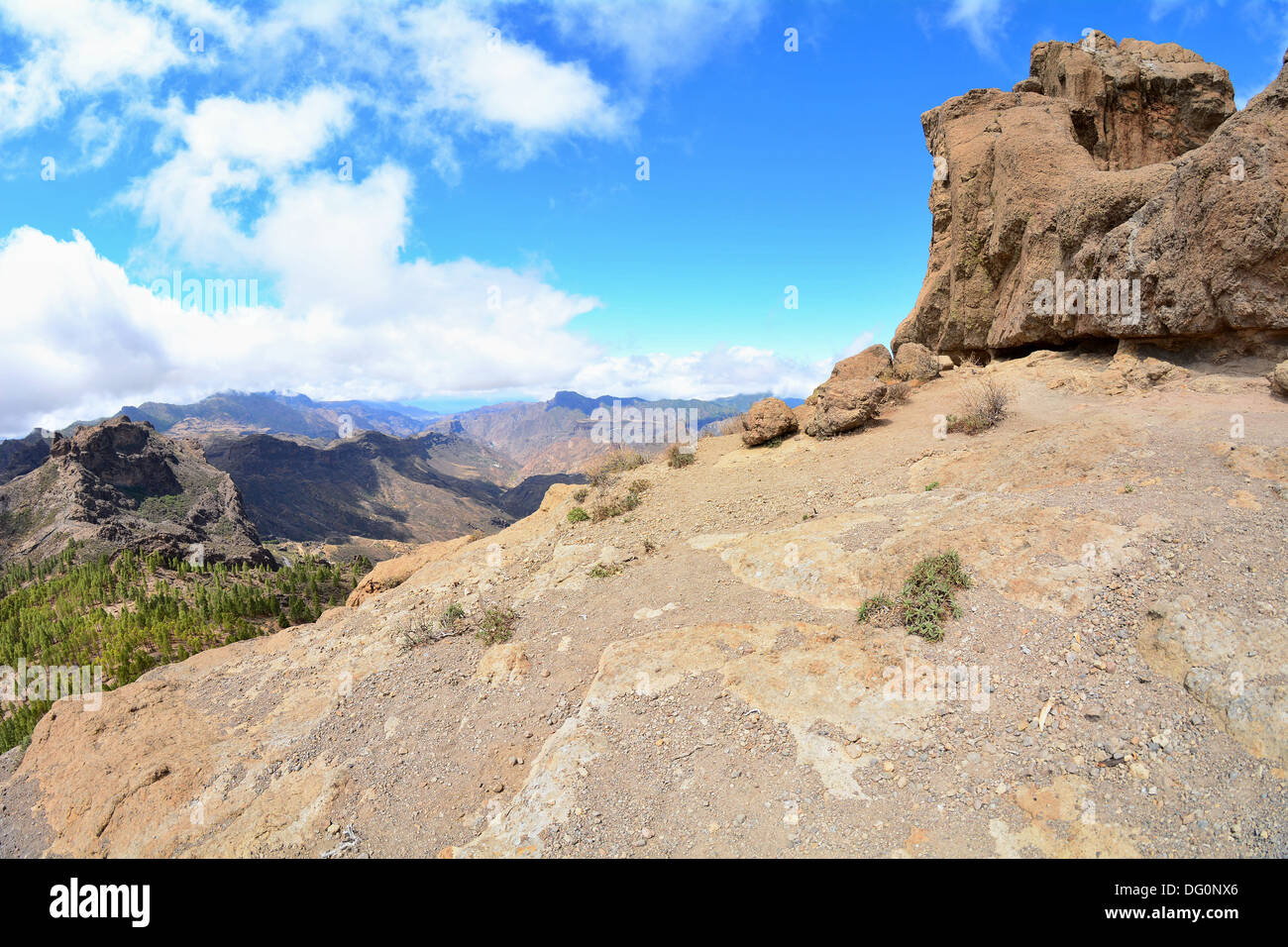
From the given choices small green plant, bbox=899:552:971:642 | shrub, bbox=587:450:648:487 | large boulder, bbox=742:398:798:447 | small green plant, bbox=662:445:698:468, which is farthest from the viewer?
shrub, bbox=587:450:648:487

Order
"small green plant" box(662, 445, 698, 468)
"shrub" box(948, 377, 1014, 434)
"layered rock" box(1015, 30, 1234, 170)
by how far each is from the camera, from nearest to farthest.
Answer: "shrub" box(948, 377, 1014, 434) → "small green plant" box(662, 445, 698, 468) → "layered rock" box(1015, 30, 1234, 170)

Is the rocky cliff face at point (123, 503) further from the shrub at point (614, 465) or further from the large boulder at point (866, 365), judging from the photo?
the large boulder at point (866, 365)

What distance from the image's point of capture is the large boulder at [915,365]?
20.9 meters

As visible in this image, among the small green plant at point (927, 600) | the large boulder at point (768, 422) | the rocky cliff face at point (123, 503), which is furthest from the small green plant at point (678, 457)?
the rocky cliff face at point (123, 503)

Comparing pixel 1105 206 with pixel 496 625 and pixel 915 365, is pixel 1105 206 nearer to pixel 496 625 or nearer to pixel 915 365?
pixel 915 365

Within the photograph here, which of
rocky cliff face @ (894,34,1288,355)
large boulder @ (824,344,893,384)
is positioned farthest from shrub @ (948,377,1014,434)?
large boulder @ (824,344,893,384)

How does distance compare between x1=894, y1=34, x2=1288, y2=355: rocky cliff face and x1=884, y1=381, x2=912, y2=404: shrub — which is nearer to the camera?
x1=894, y1=34, x2=1288, y2=355: rocky cliff face

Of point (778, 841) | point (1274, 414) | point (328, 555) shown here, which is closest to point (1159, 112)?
point (1274, 414)

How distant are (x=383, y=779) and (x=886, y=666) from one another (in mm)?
6692

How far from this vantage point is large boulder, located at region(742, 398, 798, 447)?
1758cm

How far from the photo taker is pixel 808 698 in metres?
6.50

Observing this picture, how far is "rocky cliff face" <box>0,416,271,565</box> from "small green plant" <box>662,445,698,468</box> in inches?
2928

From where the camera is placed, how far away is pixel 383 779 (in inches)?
279

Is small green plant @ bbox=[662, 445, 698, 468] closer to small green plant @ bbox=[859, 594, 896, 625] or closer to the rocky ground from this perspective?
the rocky ground
